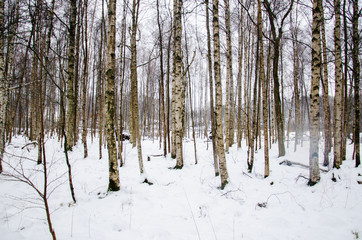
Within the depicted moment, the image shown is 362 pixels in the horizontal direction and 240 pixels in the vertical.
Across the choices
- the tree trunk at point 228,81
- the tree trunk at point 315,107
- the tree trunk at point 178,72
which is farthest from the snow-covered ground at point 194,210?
the tree trunk at point 228,81

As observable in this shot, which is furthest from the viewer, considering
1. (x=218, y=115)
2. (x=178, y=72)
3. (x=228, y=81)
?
(x=228, y=81)

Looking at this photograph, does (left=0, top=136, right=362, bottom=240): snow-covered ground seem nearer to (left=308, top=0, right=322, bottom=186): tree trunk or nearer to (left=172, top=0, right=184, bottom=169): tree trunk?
(left=308, top=0, right=322, bottom=186): tree trunk

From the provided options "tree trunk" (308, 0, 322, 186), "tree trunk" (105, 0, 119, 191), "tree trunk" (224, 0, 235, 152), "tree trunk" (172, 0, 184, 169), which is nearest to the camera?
"tree trunk" (105, 0, 119, 191)

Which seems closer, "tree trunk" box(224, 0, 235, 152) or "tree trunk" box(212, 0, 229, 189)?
"tree trunk" box(212, 0, 229, 189)

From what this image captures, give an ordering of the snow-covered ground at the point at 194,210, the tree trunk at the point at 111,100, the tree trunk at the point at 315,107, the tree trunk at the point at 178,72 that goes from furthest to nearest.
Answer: the tree trunk at the point at 178,72 < the tree trunk at the point at 315,107 < the tree trunk at the point at 111,100 < the snow-covered ground at the point at 194,210

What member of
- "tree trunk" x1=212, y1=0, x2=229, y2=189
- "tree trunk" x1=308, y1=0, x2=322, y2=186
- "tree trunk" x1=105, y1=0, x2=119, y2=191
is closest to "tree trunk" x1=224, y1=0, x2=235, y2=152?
"tree trunk" x1=212, y1=0, x2=229, y2=189

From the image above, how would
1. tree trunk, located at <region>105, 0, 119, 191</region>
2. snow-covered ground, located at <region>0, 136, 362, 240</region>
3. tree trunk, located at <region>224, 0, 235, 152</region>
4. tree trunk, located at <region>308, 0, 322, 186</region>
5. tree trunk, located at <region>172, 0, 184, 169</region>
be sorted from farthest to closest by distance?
tree trunk, located at <region>224, 0, 235, 152</region> → tree trunk, located at <region>172, 0, 184, 169</region> → tree trunk, located at <region>308, 0, 322, 186</region> → tree trunk, located at <region>105, 0, 119, 191</region> → snow-covered ground, located at <region>0, 136, 362, 240</region>

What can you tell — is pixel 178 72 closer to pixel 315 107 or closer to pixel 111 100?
pixel 111 100

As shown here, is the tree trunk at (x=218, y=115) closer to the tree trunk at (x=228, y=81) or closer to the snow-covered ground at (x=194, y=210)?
the snow-covered ground at (x=194, y=210)

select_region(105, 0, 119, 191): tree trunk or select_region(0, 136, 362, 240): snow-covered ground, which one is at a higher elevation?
select_region(105, 0, 119, 191): tree trunk

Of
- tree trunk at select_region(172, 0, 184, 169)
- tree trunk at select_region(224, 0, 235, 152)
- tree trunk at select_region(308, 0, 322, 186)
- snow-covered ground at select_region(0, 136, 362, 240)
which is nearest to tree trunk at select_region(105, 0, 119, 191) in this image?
snow-covered ground at select_region(0, 136, 362, 240)

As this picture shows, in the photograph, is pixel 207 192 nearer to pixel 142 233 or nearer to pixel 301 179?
pixel 142 233

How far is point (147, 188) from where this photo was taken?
451 centimetres

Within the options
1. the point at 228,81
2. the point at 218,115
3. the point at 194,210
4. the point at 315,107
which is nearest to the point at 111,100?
the point at 218,115
